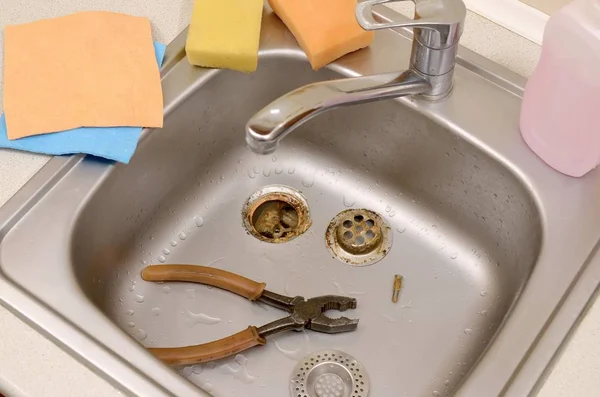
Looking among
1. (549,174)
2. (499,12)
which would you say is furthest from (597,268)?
(499,12)

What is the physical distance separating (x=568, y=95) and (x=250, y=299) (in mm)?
412

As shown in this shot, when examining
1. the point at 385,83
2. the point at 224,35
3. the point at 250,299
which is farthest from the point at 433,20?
the point at 250,299

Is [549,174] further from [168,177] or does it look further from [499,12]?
[168,177]

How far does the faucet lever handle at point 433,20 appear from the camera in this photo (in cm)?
65

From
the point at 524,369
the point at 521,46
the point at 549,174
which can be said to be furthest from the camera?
the point at 521,46

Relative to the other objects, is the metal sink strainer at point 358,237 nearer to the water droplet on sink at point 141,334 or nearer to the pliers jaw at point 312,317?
the pliers jaw at point 312,317

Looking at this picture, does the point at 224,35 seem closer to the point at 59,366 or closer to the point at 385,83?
the point at 385,83

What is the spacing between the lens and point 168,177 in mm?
835

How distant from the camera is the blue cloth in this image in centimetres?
72

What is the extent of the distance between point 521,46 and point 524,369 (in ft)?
1.36

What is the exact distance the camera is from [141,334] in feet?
2.56

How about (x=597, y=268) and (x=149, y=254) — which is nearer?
(x=597, y=268)

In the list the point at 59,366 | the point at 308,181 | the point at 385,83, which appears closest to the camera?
the point at 59,366

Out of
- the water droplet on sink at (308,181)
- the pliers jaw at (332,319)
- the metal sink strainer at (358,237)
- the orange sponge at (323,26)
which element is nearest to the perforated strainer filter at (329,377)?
the pliers jaw at (332,319)
